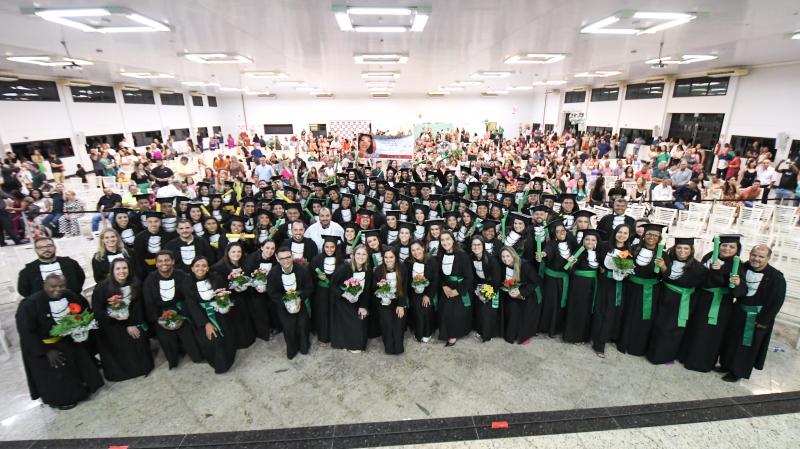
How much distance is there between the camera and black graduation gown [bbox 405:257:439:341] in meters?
4.98

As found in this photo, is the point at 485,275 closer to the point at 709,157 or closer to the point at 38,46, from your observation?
the point at 38,46

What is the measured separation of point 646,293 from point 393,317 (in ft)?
10.5

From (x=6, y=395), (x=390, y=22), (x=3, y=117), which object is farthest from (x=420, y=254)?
(x=3, y=117)

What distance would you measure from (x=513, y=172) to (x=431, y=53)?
4.36m

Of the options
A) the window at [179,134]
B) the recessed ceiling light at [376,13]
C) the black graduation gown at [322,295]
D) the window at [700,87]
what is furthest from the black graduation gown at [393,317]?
the window at [179,134]

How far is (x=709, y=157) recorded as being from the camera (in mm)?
15805

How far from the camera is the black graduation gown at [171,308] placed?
458cm

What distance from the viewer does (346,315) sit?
4.98 m

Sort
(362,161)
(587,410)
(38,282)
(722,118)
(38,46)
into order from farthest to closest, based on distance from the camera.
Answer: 1. (722,118)
2. (362,161)
3. (38,46)
4. (38,282)
5. (587,410)

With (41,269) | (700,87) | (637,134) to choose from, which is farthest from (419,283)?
(637,134)

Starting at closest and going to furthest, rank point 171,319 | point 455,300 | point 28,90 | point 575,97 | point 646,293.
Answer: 1. point 171,319
2. point 646,293
3. point 455,300
4. point 28,90
5. point 575,97

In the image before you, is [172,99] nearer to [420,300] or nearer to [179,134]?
[179,134]

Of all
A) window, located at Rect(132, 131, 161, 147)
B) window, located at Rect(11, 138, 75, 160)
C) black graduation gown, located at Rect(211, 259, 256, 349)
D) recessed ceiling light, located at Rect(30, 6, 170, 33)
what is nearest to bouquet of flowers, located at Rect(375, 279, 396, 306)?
black graduation gown, located at Rect(211, 259, 256, 349)

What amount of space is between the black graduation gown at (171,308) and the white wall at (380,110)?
90.8 ft
